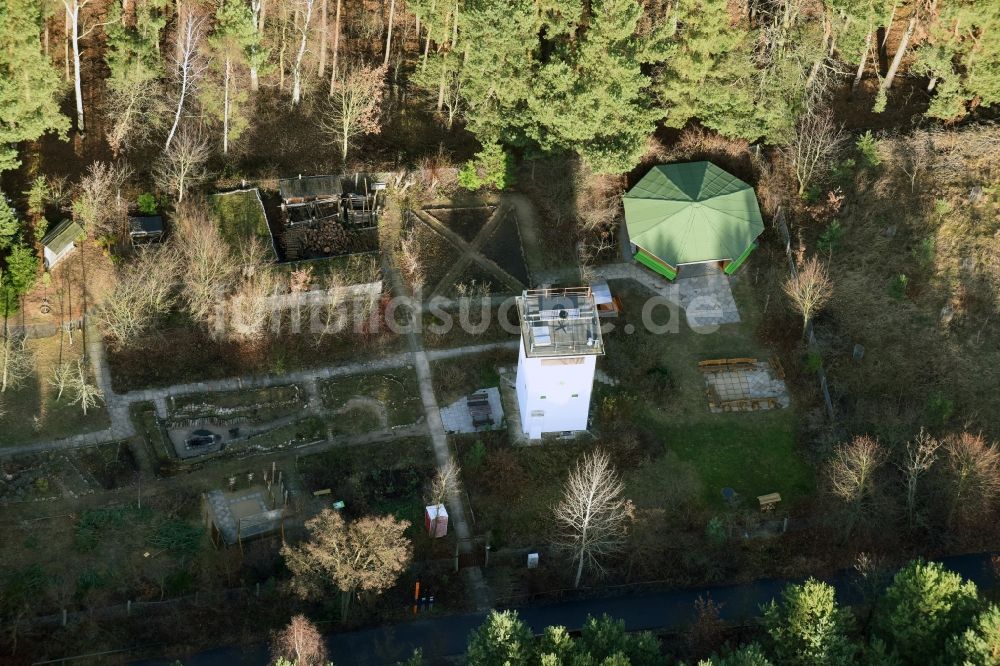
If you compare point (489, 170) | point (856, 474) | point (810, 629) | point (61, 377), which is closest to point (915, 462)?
point (856, 474)

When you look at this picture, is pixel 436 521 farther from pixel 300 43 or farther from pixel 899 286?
pixel 300 43

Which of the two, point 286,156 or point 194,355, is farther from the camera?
point 286,156

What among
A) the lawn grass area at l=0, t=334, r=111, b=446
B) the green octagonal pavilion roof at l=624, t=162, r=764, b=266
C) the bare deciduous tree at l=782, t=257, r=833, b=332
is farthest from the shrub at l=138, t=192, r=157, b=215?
the bare deciduous tree at l=782, t=257, r=833, b=332

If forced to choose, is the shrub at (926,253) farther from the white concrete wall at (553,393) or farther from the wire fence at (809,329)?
the white concrete wall at (553,393)

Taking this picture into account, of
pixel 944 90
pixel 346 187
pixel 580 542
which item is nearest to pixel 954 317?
pixel 944 90

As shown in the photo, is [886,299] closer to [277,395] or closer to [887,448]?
[887,448]

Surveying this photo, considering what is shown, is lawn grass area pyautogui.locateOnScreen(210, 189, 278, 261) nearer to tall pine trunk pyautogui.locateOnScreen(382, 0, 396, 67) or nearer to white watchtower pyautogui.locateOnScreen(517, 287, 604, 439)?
tall pine trunk pyautogui.locateOnScreen(382, 0, 396, 67)

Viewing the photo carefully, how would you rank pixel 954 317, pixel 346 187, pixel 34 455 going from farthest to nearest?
1. pixel 346 187
2. pixel 954 317
3. pixel 34 455
